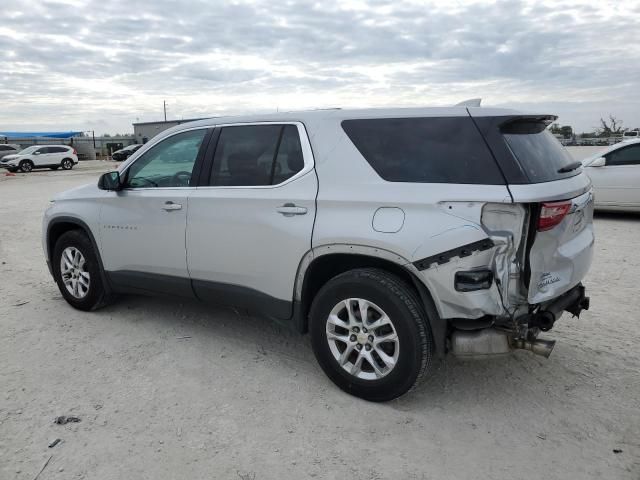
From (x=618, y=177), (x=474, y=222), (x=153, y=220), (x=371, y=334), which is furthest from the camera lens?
(x=618, y=177)

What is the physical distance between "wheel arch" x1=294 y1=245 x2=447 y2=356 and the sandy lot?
0.52m

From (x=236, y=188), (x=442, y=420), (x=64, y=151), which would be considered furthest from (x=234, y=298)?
(x=64, y=151)

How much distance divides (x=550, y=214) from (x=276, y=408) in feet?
6.50

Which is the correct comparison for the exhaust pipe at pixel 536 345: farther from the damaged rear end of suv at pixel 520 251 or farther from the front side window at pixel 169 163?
the front side window at pixel 169 163

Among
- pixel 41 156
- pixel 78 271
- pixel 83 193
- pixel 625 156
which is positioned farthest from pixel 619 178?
pixel 41 156

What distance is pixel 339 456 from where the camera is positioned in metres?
2.85

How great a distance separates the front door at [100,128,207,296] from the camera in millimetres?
4238

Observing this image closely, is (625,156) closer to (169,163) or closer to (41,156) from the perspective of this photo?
(169,163)

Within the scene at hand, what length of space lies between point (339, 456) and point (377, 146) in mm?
1831

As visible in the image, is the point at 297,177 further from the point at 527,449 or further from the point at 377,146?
the point at 527,449

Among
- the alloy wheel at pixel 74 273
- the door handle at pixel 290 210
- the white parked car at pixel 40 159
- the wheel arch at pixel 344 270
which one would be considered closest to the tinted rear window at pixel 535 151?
the wheel arch at pixel 344 270

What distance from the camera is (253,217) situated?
3.72 meters

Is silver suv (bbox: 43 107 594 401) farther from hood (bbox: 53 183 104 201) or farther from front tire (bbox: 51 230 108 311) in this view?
front tire (bbox: 51 230 108 311)

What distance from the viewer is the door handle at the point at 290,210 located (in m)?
3.50
